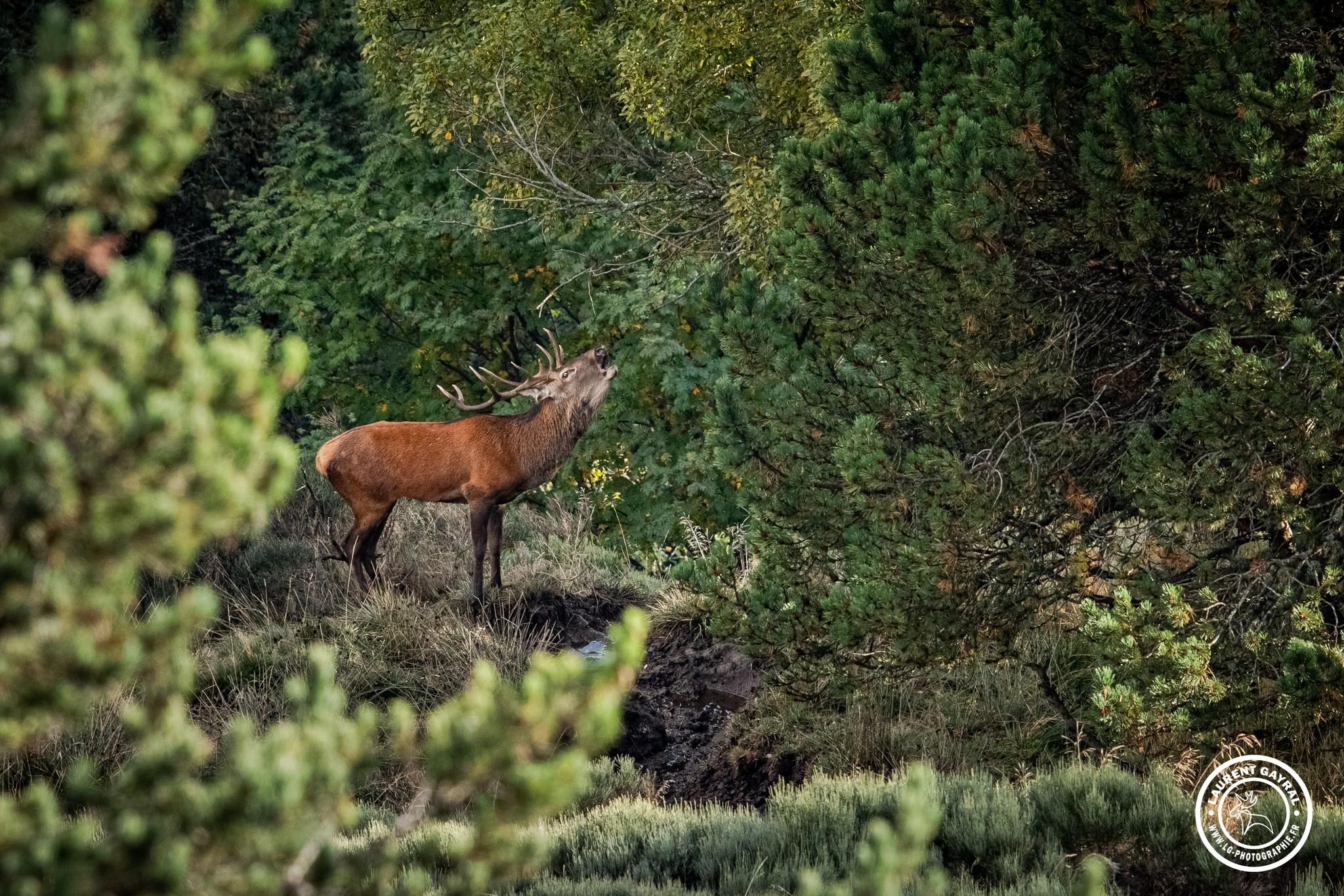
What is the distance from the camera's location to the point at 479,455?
Result: 35.0 feet

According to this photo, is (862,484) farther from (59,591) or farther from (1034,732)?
(59,591)

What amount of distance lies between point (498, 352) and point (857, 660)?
1038 cm

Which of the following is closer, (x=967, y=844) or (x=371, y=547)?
(x=967, y=844)

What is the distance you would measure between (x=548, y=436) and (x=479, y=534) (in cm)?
90

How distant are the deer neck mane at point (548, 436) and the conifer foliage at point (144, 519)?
27.4 ft

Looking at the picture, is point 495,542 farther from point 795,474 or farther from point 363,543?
point 795,474

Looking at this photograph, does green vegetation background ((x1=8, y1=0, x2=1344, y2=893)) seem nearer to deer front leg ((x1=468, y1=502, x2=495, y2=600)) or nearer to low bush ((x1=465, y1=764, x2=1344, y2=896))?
low bush ((x1=465, y1=764, x2=1344, y2=896))

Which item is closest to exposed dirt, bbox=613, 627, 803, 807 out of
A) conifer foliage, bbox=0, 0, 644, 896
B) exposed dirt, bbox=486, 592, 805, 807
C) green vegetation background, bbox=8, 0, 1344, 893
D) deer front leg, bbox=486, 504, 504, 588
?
exposed dirt, bbox=486, 592, 805, 807

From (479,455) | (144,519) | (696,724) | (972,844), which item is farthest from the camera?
(479,455)

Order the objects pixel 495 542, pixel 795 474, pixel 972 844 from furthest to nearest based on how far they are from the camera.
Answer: pixel 495 542 < pixel 795 474 < pixel 972 844

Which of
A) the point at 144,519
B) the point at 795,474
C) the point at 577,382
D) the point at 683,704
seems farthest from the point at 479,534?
the point at 144,519

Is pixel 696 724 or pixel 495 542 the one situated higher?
pixel 495 542

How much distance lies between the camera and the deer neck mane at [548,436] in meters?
10.6

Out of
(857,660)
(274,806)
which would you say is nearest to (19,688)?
(274,806)
